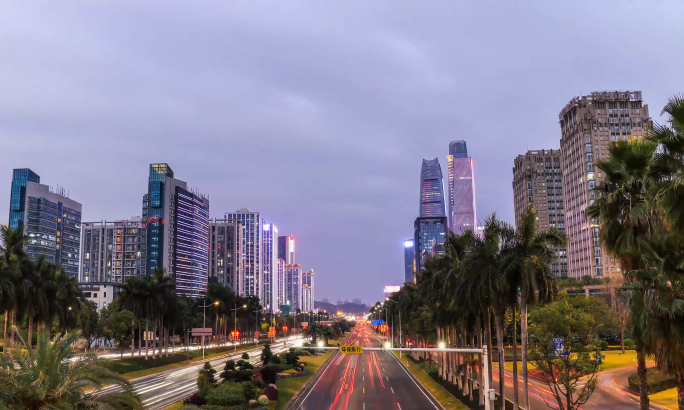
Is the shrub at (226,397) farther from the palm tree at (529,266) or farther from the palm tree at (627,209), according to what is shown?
the palm tree at (627,209)

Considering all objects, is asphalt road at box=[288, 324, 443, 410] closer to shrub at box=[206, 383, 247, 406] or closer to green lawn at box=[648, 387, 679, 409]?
shrub at box=[206, 383, 247, 406]

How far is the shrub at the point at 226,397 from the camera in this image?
42312 millimetres

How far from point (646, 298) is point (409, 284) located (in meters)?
74.7

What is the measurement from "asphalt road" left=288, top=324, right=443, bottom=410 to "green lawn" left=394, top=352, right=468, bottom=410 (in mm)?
759

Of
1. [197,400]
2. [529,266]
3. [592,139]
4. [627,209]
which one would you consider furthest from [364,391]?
[592,139]

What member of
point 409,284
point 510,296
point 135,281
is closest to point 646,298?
point 510,296

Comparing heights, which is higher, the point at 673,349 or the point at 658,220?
the point at 658,220

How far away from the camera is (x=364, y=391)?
60.8 metres

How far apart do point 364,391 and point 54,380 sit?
44.6 m

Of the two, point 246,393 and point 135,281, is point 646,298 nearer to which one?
point 246,393

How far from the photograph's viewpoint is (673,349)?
2325 cm

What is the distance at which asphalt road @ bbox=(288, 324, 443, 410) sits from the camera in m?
51.1

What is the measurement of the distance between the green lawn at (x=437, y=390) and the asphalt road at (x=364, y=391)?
0.76 metres

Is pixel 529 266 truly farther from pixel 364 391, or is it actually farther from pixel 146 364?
pixel 146 364
